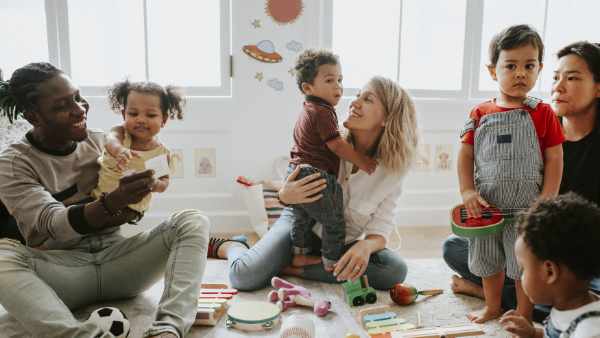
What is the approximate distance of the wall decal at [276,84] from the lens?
2871 mm

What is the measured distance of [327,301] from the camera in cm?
174

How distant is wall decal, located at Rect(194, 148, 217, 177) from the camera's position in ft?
9.57

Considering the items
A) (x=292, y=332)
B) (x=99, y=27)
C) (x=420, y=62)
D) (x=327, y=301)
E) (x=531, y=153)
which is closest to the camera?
(x=292, y=332)

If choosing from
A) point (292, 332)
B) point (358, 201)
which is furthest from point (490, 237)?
point (292, 332)

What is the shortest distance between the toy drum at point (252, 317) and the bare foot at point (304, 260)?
349 mm

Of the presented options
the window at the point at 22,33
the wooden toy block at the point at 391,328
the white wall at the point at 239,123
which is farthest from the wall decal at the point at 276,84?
the wooden toy block at the point at 391,328

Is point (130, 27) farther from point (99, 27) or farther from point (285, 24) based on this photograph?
point (285, 24)

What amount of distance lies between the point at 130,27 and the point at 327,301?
198 centimetres

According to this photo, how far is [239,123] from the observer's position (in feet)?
9.48

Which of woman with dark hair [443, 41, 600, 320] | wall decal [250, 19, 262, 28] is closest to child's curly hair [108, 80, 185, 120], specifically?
wall decal [250, 19, 262, 28]

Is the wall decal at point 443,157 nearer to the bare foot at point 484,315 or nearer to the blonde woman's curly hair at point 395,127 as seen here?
the blonde woman's curly hair at point 395,127

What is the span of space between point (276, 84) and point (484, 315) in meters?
1.72

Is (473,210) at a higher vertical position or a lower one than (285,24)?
lower

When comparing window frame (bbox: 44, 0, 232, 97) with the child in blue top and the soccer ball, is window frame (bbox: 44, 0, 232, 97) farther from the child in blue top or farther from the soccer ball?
the child in blue top
